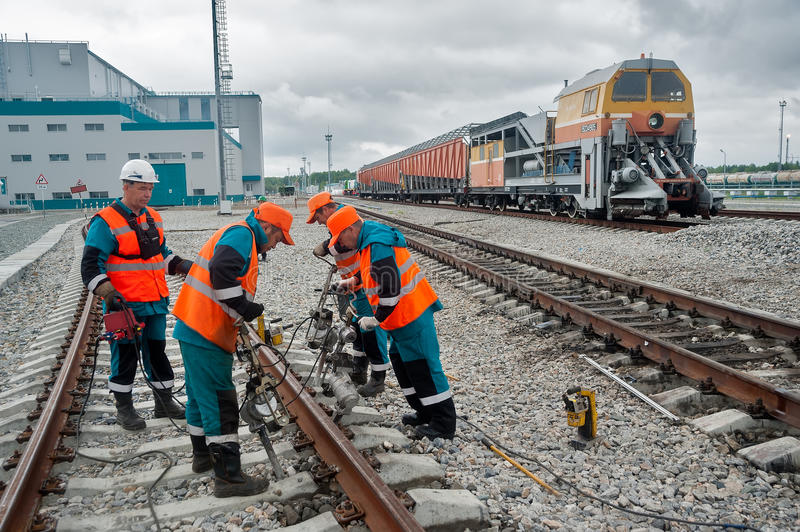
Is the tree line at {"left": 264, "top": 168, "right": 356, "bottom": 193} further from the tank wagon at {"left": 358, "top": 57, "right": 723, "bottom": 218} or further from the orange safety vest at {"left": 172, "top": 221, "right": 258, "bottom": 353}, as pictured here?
the orange safety vest at {"left": 172, "top": 221, "right": 258, "bottom": 353}

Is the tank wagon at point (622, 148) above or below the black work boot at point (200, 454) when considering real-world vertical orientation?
above

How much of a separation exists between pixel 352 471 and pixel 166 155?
57.7 m

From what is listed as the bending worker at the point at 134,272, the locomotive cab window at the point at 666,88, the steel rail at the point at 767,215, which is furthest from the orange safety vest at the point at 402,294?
the steel rail at the point at 767,215

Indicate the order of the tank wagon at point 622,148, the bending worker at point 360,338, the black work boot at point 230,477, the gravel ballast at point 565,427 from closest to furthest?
the gravel ballast at point 565,427
the black work boot at point 230,477
the bending worker at point 360,338
the tank wagon at point 622,148

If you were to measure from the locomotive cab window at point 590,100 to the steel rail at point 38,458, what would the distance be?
44.4 ft

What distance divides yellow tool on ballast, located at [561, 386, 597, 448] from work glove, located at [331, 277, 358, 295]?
1.78 m

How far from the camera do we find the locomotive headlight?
14789 millimetres

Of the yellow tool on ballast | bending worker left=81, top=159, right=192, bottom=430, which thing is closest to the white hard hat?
bending worker left=81, top=159, right=192, bottom=430

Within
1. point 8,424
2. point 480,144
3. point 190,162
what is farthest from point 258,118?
point 8,424

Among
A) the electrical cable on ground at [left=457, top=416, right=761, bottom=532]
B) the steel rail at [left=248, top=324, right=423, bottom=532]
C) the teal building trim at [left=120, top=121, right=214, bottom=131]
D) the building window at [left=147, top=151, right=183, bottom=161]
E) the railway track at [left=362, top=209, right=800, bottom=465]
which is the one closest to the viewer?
the steel rail at [left=248, top=324, right=423, bottom=532]

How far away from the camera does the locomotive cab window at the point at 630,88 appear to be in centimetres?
1469

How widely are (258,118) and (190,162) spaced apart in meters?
24.1

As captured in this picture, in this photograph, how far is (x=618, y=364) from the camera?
5406 mm

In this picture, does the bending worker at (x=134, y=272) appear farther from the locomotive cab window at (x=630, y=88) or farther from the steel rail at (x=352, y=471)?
the locomotive cab window at (x=630, y=88)
